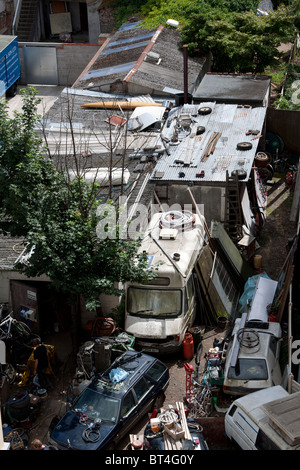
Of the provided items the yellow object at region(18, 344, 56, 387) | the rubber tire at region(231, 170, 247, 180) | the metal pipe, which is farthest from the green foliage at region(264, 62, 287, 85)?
the yellow object at region(18, 344, 56, 387)

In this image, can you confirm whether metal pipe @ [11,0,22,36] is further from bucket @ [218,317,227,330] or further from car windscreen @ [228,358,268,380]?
car windscreen @ [228,358,268,380]

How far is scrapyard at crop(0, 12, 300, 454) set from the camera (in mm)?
14227

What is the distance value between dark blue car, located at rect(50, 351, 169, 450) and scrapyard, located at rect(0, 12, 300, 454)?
3 centimetres

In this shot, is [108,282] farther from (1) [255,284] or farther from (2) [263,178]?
(2) [263,178]

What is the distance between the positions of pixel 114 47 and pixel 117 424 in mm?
23063

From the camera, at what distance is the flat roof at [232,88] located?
26906mm

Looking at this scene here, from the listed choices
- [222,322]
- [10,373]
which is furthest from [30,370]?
[222,322]

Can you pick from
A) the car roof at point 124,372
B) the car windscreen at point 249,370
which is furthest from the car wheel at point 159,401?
the car windscreen at point 249,370

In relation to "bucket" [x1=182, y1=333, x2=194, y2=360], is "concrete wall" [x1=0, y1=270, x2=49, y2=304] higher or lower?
higher

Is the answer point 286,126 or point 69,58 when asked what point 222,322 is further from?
point 69,58

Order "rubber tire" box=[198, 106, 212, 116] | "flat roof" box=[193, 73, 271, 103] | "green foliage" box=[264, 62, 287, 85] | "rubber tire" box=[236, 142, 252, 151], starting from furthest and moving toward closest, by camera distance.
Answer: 1. "green foliage" box=[264, 62, 287, 85]
2. "flat roof" box=[193, 73, 271, 103]
3. "rubber tire" box=[198, 106, 212, 116]
4. "rubber tire" box=[236, 142, 252, 151]

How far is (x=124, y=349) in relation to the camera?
16.6 metres
